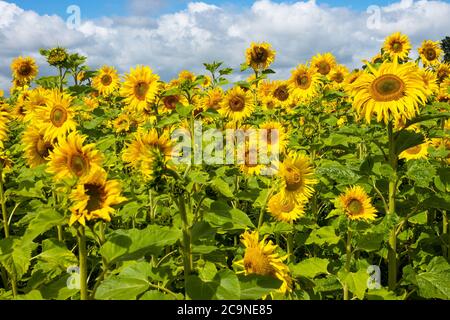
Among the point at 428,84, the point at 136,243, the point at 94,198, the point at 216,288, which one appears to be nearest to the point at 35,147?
the point at 94,198

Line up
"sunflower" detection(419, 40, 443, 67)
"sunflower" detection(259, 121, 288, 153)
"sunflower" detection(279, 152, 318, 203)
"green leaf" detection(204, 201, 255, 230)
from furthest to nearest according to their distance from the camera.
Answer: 1. "sunflower" detection(419, 40, 443, 67)
2. "sunflower" detection(259, 121, 288, 153)
3. "sunflower" detection(279, 152, 318, 203)
4. "green leaf" detection(204, 201, 255, 230)

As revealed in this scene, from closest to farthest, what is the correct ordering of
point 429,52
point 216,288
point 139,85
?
point 216,288 → point 139,85 → point 429,52

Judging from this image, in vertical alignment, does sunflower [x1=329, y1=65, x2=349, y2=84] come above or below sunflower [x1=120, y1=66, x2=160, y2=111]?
above

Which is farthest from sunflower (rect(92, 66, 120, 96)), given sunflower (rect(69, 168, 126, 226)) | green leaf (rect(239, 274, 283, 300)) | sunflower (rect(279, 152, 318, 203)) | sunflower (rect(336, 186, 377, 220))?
green leaf (rect(239, 274, 283, 300))

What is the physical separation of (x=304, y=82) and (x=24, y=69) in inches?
223

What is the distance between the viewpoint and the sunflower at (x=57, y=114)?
3563 mm

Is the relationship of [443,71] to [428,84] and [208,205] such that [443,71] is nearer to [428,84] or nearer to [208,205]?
[428,84]

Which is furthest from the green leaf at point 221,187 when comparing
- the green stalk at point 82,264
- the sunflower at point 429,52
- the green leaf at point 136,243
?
the sunflower at point 429,52

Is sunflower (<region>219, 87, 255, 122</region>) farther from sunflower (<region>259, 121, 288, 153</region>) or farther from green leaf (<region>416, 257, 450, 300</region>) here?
green leaf (<region>416, 257, 450, 300</region>)

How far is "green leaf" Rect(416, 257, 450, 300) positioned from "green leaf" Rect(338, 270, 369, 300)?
1.32 ft

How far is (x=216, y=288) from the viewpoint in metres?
1.93

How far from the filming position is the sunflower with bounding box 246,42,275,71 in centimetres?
767

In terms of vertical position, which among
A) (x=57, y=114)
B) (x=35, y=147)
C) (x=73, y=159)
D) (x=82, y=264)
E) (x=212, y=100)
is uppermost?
(x=212, y=100)
